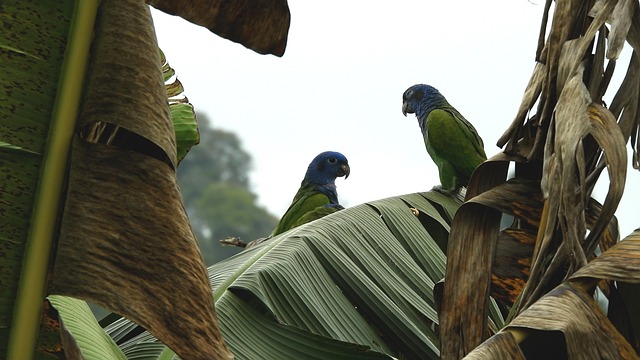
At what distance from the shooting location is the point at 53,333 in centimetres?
138

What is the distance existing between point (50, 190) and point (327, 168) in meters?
4.84

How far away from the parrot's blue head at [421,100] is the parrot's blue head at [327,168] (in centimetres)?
67

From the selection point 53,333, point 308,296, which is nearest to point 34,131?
point 53,333

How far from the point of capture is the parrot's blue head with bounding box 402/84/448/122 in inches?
207

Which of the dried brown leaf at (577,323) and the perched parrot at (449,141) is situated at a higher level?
the dried brown leaf at (577,323)

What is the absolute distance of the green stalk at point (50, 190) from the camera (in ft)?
4.24

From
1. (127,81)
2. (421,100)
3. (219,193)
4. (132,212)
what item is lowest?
(219,193)

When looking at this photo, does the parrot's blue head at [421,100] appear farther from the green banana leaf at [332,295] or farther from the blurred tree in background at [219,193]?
the blurred tree in background at [219,193]

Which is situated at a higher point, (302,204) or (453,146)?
(453,146)

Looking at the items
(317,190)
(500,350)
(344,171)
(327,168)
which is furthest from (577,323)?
(344,171)

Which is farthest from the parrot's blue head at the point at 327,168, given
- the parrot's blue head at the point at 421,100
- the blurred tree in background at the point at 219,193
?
the blurred tree in background at the point at 219,193

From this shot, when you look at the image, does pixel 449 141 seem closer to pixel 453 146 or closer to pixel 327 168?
pixel 453 146

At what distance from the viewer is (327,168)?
Result: 6137 millimetres

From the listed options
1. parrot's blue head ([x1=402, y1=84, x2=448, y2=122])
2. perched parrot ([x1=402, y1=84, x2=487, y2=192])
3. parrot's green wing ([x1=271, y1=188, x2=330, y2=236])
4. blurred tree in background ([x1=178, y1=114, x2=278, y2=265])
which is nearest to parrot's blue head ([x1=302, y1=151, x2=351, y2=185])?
parrot's green wing ([x1=271, y1=188, x2=330, y2=236])
